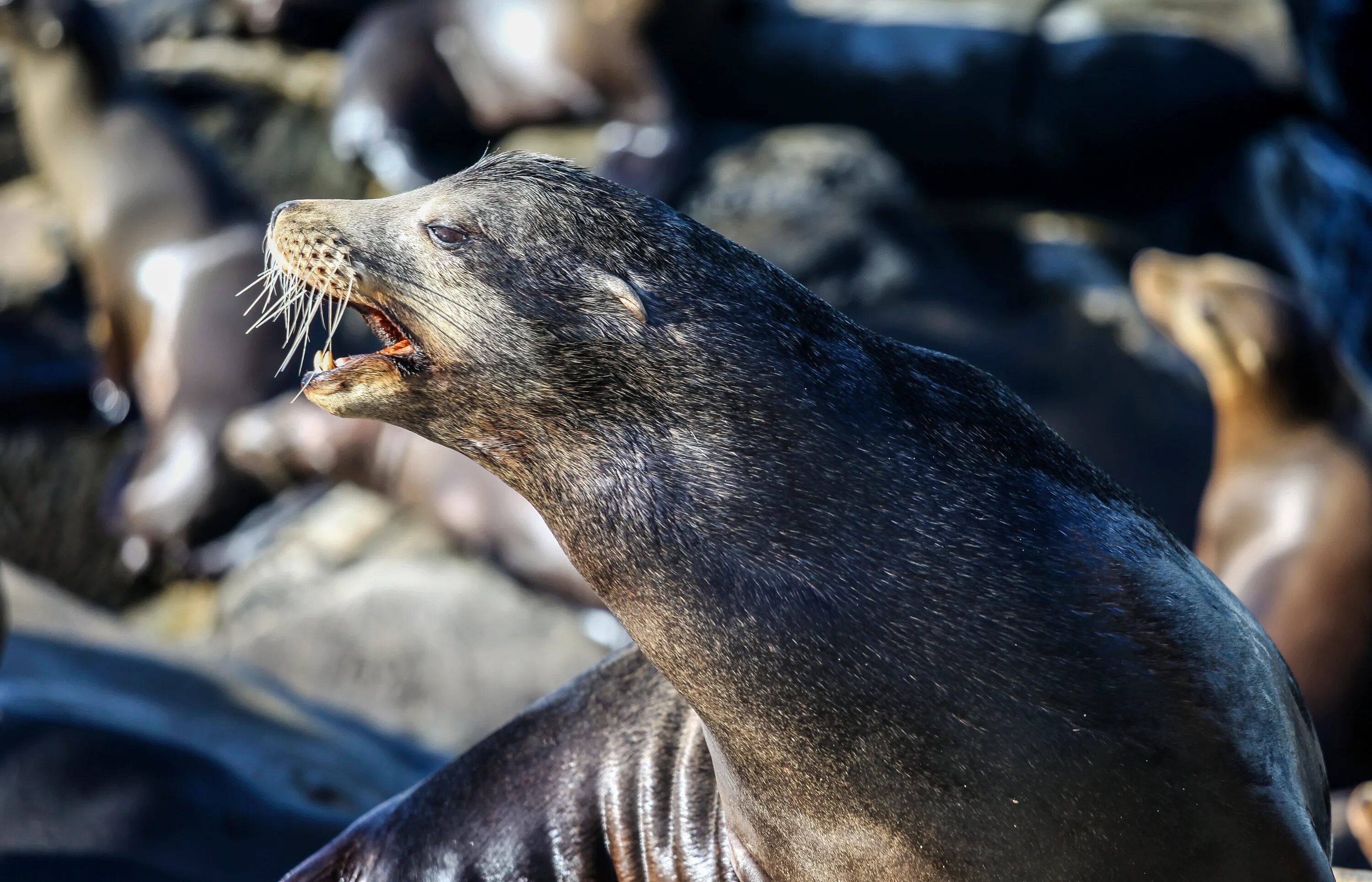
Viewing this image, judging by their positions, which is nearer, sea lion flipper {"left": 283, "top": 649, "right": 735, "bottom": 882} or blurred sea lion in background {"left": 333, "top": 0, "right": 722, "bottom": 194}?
sea lion flipper {"left": 283, "top": 649, "right": 735, "bottom": 882}

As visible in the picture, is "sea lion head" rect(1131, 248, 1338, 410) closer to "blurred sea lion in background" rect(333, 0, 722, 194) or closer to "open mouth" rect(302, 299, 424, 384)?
"blurred sea lion in background" rect(333, 0, 722, 194)

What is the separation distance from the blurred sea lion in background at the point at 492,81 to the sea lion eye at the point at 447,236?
7.20 meters

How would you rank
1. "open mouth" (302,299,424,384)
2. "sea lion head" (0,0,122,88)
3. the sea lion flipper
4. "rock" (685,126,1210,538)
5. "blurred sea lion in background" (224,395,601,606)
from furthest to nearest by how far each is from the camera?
"sea lion head" (0,0,122,88) → "rock" (685,126,1210,538) → "blurred sea lion in background" (224,395,601,606) → the sea lion flipper → "open mouth" (302,299,424,384)

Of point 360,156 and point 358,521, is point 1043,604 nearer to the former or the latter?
point 358,521

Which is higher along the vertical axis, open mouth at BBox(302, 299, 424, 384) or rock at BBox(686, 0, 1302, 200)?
open mouth at BBox(302, 299, 424, 384)

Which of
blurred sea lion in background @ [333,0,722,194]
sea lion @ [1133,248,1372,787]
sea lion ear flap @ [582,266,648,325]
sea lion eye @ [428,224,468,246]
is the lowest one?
blurred sea lion in background @ [333,0,722,194]

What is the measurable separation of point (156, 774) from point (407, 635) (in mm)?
3111

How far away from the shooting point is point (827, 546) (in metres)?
2.13

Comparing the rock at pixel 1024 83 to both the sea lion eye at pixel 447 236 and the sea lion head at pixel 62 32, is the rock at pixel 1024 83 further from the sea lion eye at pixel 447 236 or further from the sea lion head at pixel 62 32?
the sea lion eye at pixel 447 236

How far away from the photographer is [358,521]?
8.28 m

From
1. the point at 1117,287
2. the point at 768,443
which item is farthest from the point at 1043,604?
the point at 1117,287

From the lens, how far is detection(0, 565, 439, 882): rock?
372 cm

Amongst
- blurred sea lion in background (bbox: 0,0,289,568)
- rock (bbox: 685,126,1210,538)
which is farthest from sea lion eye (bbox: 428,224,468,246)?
blurred sea lion in background (bbox: 0,0,289,568)

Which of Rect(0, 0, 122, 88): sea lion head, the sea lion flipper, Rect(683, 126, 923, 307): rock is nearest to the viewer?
the sea lion flipper
